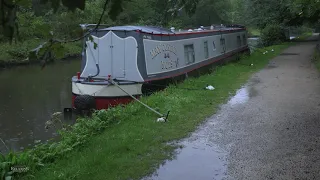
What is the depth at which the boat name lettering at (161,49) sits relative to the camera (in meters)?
10.6

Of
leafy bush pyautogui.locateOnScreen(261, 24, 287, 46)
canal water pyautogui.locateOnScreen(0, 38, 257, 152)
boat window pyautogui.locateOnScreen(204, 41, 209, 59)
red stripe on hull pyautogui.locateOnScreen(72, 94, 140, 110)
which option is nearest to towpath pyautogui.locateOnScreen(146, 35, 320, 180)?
red stripe on hull pyautogui.locateOnScreen(72, 94, 140, 110)

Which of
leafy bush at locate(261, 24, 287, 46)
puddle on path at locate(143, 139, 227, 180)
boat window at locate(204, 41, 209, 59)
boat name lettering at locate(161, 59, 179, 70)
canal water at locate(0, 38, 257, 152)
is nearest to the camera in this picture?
puddle on path at locate(143, 139, 227, 180)

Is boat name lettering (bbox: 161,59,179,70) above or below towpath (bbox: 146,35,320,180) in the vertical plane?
above

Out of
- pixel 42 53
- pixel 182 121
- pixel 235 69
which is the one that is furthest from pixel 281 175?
pixel 235 69

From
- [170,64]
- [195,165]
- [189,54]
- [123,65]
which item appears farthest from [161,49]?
[195,165]

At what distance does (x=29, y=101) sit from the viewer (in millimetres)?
13352

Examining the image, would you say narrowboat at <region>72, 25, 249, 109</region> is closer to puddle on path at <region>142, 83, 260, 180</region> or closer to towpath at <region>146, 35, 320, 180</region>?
towpath at <region>146, 35, 320, 180</region>

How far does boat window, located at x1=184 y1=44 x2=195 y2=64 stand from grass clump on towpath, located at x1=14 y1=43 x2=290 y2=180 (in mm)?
3812

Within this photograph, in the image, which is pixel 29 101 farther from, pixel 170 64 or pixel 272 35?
pixel 272 35

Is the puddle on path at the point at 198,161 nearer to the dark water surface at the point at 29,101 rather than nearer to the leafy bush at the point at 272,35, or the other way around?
the dark water surface at the point at 29,101

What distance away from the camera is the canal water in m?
8.90

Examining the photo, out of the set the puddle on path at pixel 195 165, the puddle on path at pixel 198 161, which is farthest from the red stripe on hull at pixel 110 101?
the puddle on path at pixel 195 165

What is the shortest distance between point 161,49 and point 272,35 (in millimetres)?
20468

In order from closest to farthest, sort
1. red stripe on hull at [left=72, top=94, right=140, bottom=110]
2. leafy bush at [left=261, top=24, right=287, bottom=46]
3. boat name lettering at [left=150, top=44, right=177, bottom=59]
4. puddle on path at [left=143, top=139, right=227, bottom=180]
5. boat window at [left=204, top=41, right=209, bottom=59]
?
1. puddle on path at [left=143, top=139, right=227, bottom=180]
2. red stripe on hull at [left=72, top=94, right=140, bottom=110]
3. boat name lettering at [left=150, top=44, right=177, bottom=59]
4. boat window at [left=204, top=41, right=209, bottom=59]
5. leafy bush at [left=261, top=24, right=287, bottom=46]
